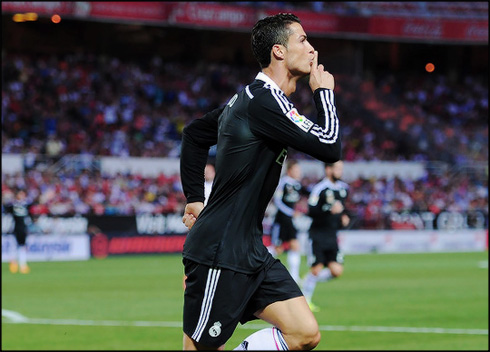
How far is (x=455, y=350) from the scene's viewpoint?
11242 millimetres

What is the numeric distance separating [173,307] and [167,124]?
21.1 meters

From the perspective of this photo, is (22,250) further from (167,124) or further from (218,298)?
(218,298)

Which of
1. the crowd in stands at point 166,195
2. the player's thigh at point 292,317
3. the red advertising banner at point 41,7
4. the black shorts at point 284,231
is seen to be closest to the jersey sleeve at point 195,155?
the player's thigh at point 292,317

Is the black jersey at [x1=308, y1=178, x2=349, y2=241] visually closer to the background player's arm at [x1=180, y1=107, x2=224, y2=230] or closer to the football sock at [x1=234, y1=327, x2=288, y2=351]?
the background player's arm at [x1=180, y1=107, x2=224, y2=230]

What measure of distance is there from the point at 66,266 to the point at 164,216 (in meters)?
4.64

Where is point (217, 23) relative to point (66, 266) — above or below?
above

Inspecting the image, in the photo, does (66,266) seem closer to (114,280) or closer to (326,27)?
(114,280)

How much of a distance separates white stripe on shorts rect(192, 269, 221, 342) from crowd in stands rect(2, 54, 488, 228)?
2174 centimetres

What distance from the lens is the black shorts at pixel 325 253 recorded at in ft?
49.8

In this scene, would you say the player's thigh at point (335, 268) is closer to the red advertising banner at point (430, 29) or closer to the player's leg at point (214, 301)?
the player's leg at point (214, 301)

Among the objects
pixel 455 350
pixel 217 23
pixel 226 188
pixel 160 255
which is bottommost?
pixel 160 255

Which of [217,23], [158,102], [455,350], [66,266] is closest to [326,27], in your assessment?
[217,23]

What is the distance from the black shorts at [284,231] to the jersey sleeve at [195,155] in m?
12.1

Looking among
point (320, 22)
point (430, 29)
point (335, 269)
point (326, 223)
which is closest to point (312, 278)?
point (335, 269)
